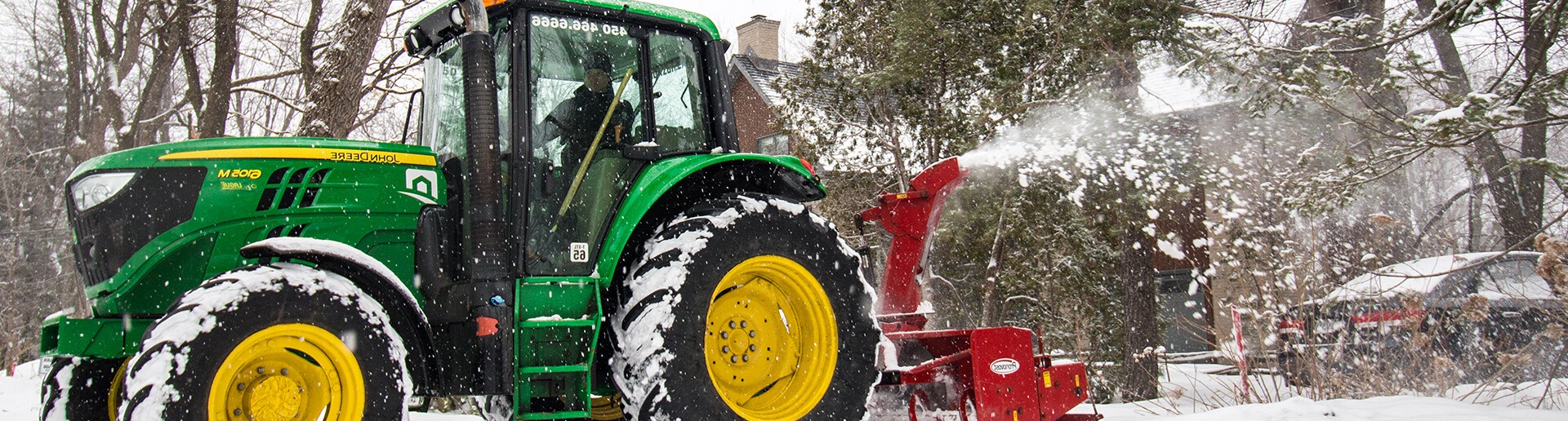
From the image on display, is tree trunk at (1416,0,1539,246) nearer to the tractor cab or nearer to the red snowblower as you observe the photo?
the red snowblower

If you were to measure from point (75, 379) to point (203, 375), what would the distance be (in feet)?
2.50

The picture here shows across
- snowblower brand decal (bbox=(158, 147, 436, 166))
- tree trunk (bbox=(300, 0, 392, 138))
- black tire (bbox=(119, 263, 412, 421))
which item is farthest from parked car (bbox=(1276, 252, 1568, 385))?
tree trunk (bbox=(300, 0, 392, 138))

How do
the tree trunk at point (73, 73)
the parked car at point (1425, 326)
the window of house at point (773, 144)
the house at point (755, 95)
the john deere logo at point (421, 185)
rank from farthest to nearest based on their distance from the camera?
the house at point (755, 95) < the window of house at point (773, 144) < the tree trunk at point (73, 73) < the parked car at point (1425, 326) < the john deere logo at point (421, 185)

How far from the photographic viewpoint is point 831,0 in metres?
15.0

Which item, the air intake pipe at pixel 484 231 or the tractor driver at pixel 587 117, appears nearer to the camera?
the air intake pipe at pixel 484 231

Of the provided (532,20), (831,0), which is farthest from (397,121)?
(532,20)

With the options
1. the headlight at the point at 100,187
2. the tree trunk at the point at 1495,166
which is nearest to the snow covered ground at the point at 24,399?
the headlight at the point at 100,187

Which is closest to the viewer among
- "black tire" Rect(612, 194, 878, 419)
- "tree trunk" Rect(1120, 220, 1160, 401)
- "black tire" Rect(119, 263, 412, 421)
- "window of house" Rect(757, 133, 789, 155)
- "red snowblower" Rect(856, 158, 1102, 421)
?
"black tire" Rect(119, 263, 412, 421)

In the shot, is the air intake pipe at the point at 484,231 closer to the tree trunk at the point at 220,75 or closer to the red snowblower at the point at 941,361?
the red snowblower at the point at 941,361

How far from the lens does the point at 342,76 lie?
947 centimetres

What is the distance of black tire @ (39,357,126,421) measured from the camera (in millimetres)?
3516

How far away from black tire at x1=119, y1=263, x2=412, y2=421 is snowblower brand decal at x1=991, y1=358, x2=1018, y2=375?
3001 millimetres

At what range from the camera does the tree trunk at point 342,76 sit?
372 inches

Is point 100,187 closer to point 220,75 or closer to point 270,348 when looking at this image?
point 270,348
